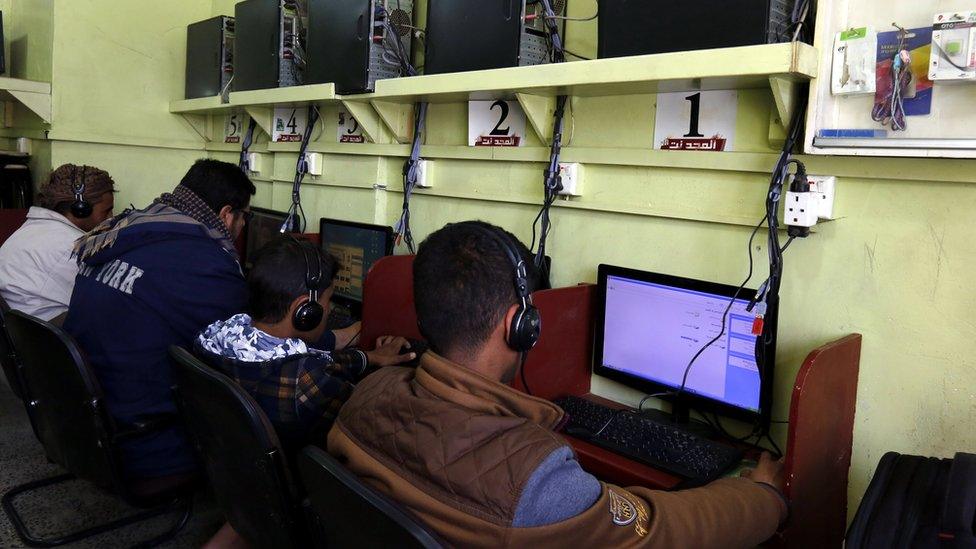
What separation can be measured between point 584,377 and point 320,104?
5.23 feet

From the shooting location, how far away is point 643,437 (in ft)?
5.40

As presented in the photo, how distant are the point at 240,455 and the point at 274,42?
1921 millimetres

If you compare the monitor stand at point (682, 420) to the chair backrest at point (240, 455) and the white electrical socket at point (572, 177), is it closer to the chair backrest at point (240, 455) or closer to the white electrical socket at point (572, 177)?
the white electrical socket at point (572, 177)

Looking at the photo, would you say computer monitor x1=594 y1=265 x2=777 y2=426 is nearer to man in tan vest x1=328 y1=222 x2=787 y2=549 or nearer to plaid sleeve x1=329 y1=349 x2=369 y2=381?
man in tan vest x1=328 y1=222 x2=787 y2=549

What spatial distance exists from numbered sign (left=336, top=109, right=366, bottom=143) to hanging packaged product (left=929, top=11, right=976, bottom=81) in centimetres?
197

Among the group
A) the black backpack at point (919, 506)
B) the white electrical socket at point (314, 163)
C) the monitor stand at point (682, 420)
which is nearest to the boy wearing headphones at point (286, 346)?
the monitor stand at point (682, 420)

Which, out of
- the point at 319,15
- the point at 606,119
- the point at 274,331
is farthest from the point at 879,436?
the point at 319,15

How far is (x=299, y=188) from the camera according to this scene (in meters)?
3.18

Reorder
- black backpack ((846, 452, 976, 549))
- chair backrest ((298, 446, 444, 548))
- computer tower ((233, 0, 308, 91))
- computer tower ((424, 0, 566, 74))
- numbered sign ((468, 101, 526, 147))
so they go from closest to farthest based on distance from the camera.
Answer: chair backrest ((298, 446, 444, 548)), black backpack ((846, 452, 976, 549)), computer tower ((424, 0, 566, 74)), numbered sign ((468, 101, 526, 147)), computer tower ((233, 0, 308, 91))

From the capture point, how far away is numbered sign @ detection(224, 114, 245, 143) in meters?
3.68

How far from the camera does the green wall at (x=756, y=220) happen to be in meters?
1.46

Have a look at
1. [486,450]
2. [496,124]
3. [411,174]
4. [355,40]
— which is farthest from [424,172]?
[486,450]

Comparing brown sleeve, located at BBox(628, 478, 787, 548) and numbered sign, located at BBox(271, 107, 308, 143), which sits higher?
numbered sign, located at BBox(271, 107, 308, 143)

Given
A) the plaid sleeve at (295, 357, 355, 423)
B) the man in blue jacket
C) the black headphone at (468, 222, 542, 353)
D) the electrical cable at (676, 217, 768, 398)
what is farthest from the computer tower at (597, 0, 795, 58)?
the man in blue jacket
